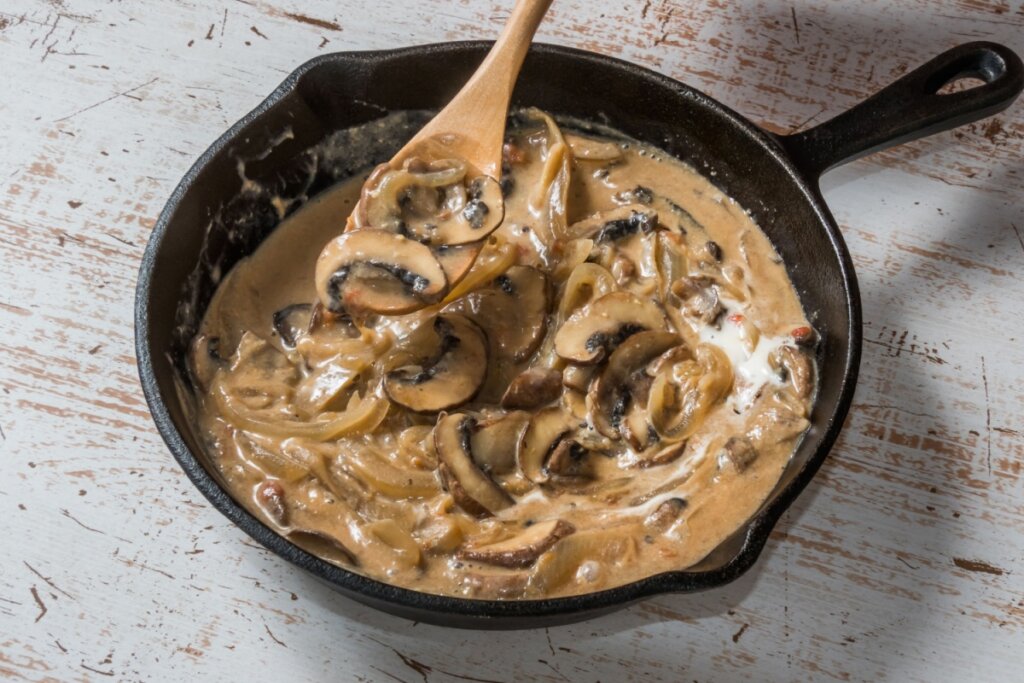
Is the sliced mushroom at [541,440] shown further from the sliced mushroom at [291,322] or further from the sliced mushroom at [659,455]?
the sliced mushroom at [291,322]

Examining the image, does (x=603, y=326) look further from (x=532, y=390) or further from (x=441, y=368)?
(x=441, y=368)

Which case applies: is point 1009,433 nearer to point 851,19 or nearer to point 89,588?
point 851,19

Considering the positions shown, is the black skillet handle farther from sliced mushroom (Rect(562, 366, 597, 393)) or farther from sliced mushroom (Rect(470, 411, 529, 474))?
sliced mushroom (Rect(470, 411, 529, 474))

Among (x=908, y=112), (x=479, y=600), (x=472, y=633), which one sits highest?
(x=908, y=112)

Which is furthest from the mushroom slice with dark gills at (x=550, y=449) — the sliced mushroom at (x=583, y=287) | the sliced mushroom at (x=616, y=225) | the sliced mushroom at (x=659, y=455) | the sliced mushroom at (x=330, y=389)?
the sliced mushroom at (x=616, y=225)

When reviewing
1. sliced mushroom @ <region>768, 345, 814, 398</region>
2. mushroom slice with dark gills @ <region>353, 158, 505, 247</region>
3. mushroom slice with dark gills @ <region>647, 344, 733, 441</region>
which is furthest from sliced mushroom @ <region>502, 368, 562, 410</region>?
sliced mushroom @ <region>768, 345, 814, 398</region>

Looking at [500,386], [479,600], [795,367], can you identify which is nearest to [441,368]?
[500,386]
